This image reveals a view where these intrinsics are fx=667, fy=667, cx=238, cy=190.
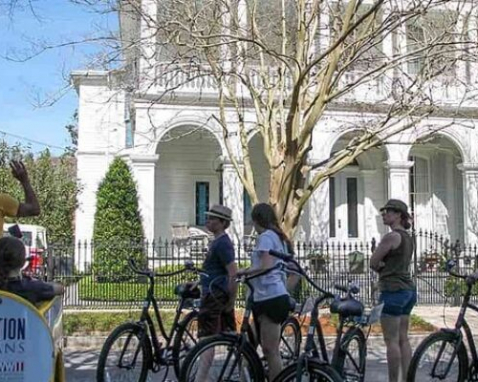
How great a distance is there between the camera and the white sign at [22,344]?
3.49m

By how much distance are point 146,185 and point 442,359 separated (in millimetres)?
14502

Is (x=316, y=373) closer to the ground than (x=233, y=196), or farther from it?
closer to the ground

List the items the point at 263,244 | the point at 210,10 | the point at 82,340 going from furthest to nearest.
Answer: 1. the point at 210,10
2. the point at 82,340
3. the point at 263,244

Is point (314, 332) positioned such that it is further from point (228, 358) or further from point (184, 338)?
point (184, 338)

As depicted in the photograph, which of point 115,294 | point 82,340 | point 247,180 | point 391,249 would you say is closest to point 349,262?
point 247,180

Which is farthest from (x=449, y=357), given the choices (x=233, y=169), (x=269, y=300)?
(x=233, y=169)

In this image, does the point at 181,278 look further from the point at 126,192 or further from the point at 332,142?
the point at 332,142

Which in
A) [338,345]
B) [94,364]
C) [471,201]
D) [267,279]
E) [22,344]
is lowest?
[94,364]

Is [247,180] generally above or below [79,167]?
below

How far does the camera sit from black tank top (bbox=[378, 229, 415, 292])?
6.32 meters

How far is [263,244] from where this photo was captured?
5824mm

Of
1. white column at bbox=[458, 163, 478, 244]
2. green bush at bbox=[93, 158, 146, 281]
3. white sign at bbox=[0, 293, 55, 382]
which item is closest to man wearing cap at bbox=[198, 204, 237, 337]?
white sign at bbox=[0, 293, 55, 382]

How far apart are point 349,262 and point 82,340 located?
7740 mm

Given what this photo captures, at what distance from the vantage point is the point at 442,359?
6.25 m
